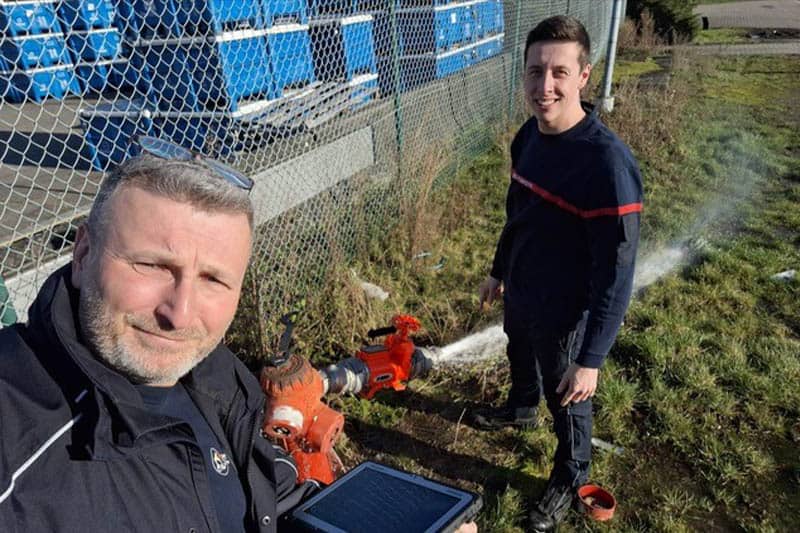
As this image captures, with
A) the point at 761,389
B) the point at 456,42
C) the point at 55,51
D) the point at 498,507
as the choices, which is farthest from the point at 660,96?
the point at 55,51

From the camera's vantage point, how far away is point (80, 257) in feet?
4.28

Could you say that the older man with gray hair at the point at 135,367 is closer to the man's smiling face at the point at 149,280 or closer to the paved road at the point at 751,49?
the man's smiling face at the point at 149,280

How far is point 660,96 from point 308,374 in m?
8.81

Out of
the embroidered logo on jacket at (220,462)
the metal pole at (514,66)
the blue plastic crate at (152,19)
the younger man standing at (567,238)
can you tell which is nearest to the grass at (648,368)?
the younger man standing at (567,238)

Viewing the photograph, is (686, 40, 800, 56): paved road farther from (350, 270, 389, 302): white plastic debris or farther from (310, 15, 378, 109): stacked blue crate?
(350, 270, 389, 302): white plastic debris

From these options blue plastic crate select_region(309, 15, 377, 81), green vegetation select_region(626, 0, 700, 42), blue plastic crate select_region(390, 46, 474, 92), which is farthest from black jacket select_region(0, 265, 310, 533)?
green vegetation select_region(626, 0, 700, 42)

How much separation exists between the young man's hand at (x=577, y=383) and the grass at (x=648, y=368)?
2.44 ft

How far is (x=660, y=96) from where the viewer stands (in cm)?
915

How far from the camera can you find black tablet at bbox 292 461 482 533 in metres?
1.53

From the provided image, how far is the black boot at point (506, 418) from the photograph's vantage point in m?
3.18

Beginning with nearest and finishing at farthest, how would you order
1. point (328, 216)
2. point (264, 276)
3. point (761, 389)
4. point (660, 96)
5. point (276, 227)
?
point (761, 389), point (264, 276), point (276, 227), point (328, 216), point (660, 96)

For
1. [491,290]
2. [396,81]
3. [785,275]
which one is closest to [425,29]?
[396,81]

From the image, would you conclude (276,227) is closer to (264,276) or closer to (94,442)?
(264,276)

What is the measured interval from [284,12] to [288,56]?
35 centimetres
